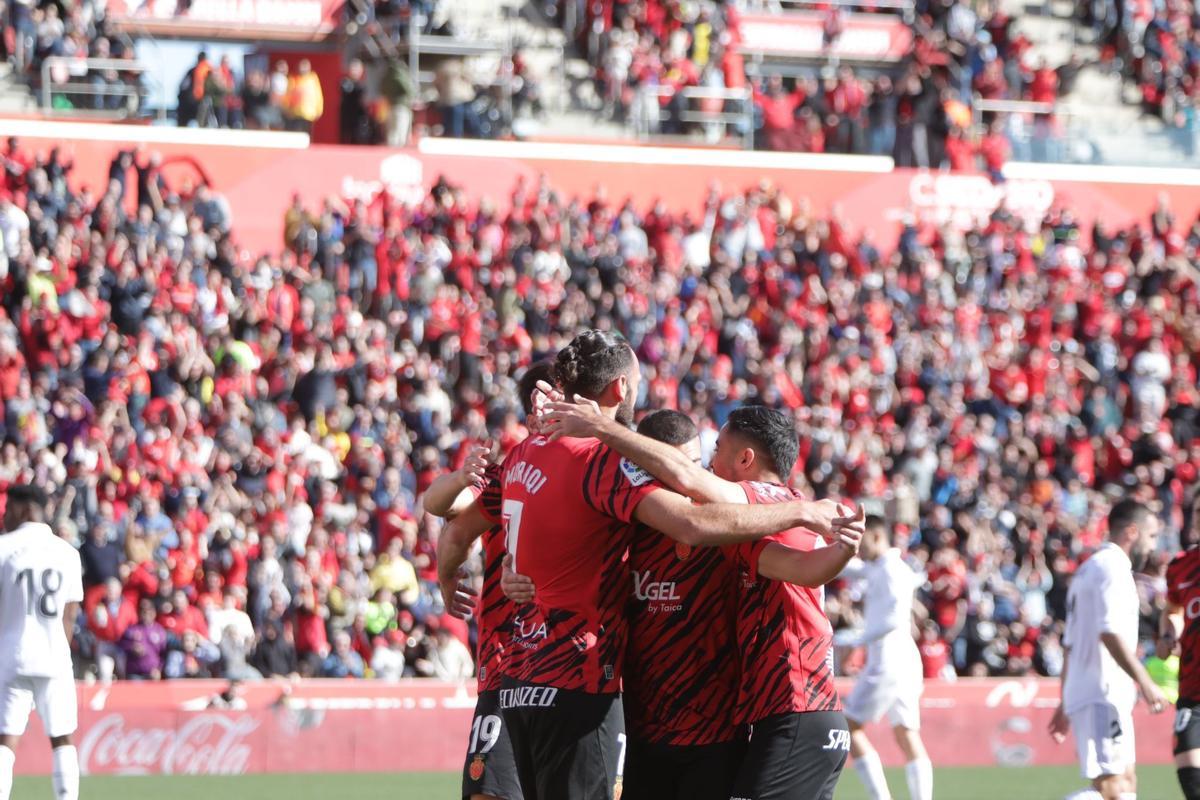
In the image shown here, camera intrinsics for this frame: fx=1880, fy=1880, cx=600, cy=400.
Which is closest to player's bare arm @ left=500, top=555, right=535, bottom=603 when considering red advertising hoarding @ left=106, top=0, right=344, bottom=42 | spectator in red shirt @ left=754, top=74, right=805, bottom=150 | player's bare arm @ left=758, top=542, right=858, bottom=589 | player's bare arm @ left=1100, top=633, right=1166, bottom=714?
player's bare arm @ left=758, top=542, right=858, bottom=589

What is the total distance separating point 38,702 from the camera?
1135 centimetres

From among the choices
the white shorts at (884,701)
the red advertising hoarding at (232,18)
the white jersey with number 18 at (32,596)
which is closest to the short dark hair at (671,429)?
the white jersey with number 18 at (32,596)

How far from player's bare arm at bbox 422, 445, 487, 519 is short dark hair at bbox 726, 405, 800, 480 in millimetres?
1070

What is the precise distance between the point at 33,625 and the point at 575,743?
5.95 meters

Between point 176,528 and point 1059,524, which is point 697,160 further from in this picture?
point 176,528

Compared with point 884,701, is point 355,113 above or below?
above

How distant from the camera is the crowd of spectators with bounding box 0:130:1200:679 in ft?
63.3

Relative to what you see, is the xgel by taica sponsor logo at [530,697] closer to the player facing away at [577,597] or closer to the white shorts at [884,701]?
the player facing away at [577,597]

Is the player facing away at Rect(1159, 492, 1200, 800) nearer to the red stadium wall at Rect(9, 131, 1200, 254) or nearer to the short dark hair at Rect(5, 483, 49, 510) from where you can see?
the short dark hair at Rect(5, 483, 49, 510)

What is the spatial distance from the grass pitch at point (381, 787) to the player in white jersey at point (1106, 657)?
14.2 ft

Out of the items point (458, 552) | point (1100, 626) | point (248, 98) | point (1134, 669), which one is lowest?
point (1134, 669)

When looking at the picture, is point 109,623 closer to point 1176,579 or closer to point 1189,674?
point 1176,579

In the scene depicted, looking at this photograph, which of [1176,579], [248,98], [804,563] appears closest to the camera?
[804,563]

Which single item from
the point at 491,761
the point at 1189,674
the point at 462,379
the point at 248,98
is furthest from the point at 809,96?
the point at 491,761
